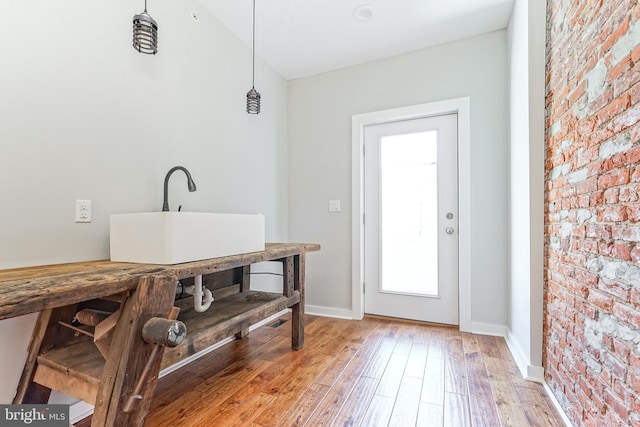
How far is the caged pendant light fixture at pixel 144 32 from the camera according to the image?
4.74 feet

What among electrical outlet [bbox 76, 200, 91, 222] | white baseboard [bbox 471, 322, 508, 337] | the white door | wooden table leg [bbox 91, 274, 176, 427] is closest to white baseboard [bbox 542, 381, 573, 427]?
white baseboard [bbox 471, 322, 508, 337]

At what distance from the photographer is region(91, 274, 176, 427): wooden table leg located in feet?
3.23

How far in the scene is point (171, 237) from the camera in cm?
132

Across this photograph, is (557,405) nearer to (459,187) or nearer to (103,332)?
(459,187)

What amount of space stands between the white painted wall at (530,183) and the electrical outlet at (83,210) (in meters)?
2.40

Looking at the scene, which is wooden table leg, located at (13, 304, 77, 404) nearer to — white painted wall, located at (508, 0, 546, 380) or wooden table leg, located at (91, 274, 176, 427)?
wooden table leg, located at (91, 274, 176, 427)

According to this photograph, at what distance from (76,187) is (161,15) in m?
1.18

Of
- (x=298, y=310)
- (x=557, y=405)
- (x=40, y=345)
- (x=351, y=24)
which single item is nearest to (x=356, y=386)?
(x=298, y=310)

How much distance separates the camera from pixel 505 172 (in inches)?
95.7

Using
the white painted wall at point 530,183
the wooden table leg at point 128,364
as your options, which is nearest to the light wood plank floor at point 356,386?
the white painted wall at point 530,183

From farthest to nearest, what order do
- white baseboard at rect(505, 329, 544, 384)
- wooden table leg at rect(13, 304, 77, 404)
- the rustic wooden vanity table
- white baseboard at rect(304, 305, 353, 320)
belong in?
white baseboard at rect(304, 305, 353, 320) → white baseboard at rect(505, 329, 544, 384) → wooden table leg at rect(13, 304, 77, 404) → the rustic wooden vanity table

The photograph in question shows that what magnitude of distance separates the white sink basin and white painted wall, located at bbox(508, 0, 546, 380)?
5.65 ft

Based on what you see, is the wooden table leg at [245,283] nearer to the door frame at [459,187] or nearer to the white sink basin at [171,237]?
the white sink basin at [171,237]

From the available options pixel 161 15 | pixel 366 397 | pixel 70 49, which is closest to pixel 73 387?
pixel 366 397
